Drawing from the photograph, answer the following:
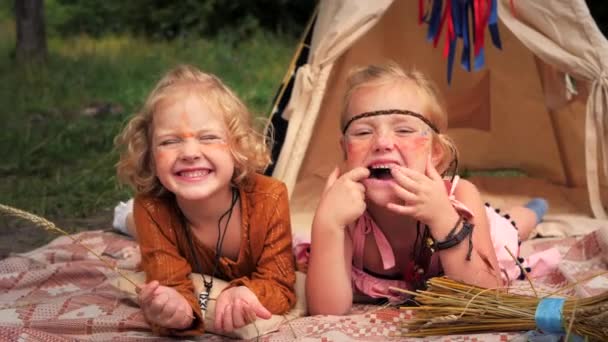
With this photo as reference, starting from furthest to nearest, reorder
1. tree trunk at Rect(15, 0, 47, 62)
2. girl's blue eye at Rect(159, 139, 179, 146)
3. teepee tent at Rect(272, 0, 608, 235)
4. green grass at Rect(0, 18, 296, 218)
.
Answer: tree trunk at Rect(15, 0, 47, 62)
green grass at Rect(0, 18, 296, 218)
teepee tent at Rect(272, 0, 608, 235)
girl's blue eye at Rect(159, 139, 179, 146)

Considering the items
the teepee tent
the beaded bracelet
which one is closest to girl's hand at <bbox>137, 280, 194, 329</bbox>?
the beaded bracelet

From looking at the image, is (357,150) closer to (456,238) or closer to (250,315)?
(456,238)

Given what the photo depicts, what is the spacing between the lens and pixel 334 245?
2.57 m

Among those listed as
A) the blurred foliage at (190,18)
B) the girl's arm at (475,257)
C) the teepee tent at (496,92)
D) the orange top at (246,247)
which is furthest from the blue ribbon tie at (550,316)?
the blurred foliage at (190,18)

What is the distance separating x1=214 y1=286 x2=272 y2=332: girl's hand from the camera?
2.47 metres

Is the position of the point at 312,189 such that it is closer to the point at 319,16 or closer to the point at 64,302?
the point at 319,16

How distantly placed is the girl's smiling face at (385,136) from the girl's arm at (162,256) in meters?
0.58

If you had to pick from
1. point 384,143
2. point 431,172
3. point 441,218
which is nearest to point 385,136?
point 384,143

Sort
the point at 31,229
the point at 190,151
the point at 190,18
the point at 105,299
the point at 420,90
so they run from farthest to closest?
the point at 190,18 < the point at 31,229 < the point at 105,299 < the point at 420,90 < the point at 190,151

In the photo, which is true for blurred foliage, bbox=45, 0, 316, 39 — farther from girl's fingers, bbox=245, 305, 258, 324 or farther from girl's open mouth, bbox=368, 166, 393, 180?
girl's fingers, bbox=245, 305, 258, 324

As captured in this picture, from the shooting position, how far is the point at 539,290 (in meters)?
2.88

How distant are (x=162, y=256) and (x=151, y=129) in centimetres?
38

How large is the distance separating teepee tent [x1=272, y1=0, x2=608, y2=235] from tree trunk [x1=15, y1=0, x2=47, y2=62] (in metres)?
5.08

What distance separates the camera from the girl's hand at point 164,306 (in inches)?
94.7
